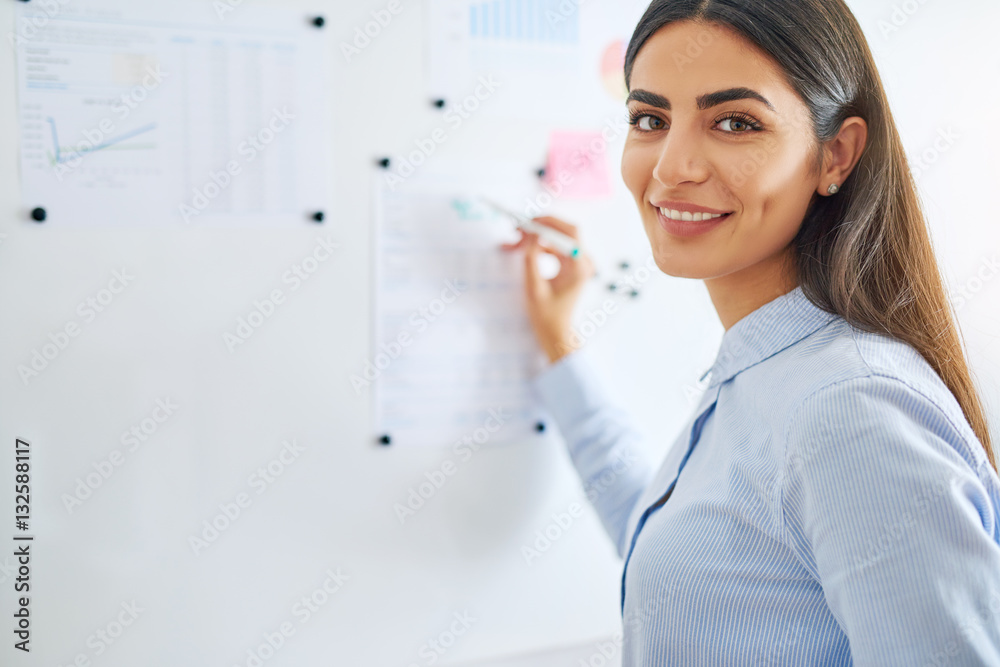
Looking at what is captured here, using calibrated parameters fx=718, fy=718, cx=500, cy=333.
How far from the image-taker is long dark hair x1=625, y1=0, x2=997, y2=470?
0.66 metres

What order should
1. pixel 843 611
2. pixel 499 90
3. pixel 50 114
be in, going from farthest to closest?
pixel 499 90, pixel 50 114, pixel 843 611

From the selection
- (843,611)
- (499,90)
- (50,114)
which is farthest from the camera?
(499,90)

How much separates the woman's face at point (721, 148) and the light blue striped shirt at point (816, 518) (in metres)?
0.09

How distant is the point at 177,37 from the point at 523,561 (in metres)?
0.75

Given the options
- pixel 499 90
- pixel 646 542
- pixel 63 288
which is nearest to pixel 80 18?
pixel 63 288

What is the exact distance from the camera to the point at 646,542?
2.37ft

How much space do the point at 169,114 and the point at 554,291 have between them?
19.5 inches

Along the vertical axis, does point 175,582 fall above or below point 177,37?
below

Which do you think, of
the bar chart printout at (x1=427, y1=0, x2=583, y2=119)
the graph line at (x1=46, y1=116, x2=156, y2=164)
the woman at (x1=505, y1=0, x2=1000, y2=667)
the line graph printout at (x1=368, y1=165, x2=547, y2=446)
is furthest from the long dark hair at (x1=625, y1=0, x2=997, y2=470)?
the graph line at (x1=46, y1=116, x2=156, y2=164)

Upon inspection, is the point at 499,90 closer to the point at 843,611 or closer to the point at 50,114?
the point at 50,114

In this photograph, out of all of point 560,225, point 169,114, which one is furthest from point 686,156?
point 169,114

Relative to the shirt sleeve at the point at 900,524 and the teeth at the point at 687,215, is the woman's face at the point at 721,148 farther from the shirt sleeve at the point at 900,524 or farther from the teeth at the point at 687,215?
the shirt sleeve at the point at 900,524

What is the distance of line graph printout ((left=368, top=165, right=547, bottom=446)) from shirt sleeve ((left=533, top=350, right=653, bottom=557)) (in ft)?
0.14

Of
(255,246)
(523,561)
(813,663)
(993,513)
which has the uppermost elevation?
(255,246)
